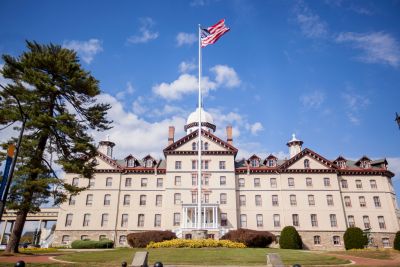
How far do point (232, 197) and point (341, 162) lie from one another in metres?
19.4

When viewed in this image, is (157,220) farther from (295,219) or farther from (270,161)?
(295,219)

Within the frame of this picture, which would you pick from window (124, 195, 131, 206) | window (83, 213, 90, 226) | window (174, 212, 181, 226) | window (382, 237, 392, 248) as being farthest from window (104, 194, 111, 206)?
window (382, 237, 392, 248)

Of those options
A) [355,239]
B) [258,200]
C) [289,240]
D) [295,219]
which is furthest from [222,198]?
[355,239]

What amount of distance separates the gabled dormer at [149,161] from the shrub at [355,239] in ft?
Answer: 97.6

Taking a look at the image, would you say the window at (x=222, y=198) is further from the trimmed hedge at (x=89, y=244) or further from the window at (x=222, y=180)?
the trimmed hedge at (x=89, y=244)

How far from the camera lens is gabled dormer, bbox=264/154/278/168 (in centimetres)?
5002

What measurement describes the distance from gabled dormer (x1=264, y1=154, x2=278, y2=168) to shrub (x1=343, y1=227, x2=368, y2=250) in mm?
14573

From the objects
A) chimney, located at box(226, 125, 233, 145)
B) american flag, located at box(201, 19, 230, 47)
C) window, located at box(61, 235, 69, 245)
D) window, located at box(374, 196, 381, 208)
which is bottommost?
window, located at box(61, 235, 69, 245)

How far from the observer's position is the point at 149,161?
165ft

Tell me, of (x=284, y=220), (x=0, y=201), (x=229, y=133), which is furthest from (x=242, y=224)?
(x=0, y=201)

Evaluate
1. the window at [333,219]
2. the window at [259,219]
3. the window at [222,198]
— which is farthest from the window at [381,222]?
the window at [222,198]

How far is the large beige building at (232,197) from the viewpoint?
150ft

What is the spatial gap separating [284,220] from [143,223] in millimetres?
21158

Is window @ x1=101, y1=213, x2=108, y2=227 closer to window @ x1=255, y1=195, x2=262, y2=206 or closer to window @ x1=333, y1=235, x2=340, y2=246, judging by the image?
window @ x1=255, y1=195, x2=262, y2=206
